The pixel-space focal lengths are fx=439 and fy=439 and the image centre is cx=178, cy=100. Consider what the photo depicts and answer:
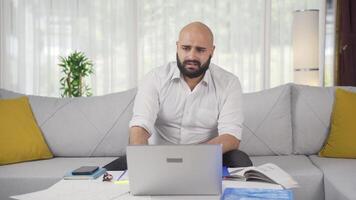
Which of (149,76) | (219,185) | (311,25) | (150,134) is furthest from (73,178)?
(311,25)

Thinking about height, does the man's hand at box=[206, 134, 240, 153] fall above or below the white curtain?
below

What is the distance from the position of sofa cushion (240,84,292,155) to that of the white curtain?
1957 millimetres

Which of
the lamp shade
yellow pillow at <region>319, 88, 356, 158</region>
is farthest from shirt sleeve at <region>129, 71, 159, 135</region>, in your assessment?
the lamp shade

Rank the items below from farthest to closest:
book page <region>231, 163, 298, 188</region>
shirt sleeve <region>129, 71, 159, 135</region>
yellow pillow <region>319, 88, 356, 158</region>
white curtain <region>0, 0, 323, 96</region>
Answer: white curtain <region>0, 0, 323, 96</region>, yellow pillow <region>319, 88, 356, 158</region>, shirt sleeve <region>129, 71, 159, 135</region>, book page <region>231, 163, 298, 188</region>

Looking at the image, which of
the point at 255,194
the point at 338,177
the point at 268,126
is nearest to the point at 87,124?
the point at 268,126

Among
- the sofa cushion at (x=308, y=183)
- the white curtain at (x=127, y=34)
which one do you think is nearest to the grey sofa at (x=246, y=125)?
the sofa cushion at (x=308, y=183)

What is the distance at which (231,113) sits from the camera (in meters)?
2.15

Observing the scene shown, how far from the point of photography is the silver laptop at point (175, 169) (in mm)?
1226

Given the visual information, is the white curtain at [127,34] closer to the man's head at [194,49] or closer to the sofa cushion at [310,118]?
the sofa cushion at [310,118]

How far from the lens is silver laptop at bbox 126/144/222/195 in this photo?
48.3 inches

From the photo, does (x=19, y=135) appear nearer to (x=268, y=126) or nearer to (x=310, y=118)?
(x=268, y=126)

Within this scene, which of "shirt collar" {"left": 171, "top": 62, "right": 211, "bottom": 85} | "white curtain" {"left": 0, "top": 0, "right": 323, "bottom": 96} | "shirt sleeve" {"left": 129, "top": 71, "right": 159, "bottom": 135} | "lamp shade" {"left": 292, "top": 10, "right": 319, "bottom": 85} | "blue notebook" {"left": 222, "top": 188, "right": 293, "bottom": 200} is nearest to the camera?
"blue notebook" {"left": 222, "top": 188, "right": 293, "bottom": 200}

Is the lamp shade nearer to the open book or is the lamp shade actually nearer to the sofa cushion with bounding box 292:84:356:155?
the sofa cushion with bounding box 292:84:356:155

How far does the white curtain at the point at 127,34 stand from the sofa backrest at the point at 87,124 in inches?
76.0
